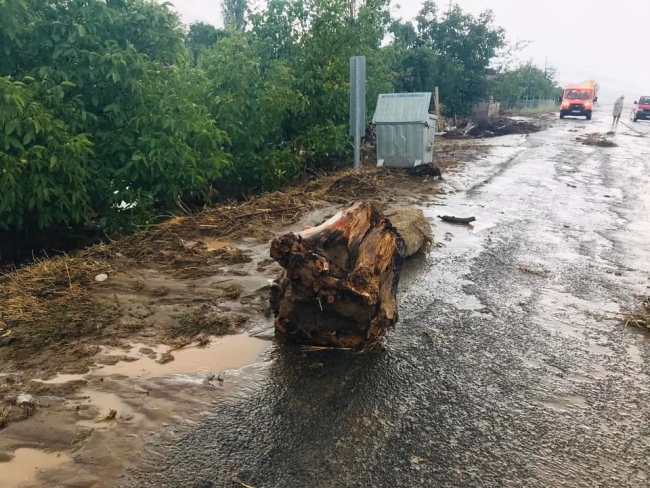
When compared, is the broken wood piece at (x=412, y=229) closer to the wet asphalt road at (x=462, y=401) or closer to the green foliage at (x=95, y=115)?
the wet asphalt road at (x=462, y=401)

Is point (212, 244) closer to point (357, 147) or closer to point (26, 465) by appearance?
point (26, 465)

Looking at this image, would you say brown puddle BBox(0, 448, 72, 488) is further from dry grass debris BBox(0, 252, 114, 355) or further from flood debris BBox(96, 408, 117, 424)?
dry grass debris BBox(0, 252, 114, 355)

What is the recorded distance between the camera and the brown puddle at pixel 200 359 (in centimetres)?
313

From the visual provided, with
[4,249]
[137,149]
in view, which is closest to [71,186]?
[137,149]

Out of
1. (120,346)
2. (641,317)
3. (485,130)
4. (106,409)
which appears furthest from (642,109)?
(106,409)

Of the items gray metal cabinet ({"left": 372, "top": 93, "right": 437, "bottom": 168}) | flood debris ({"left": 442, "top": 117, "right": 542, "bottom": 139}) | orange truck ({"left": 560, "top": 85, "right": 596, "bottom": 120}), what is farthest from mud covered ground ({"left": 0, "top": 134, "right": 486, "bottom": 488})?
orange truck ({"left": 560, "top": 85, "right": 596, "bottom": 120})

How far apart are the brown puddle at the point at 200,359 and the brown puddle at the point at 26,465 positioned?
749mm

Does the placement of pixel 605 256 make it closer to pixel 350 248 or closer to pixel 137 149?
pixel 350 248

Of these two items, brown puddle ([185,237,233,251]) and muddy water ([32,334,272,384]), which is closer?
muddy water ([32,334,272,384])

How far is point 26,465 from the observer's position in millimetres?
2271

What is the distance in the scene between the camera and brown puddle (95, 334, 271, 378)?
3.13 meters

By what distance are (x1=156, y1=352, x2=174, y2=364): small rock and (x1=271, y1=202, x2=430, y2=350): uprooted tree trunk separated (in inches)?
30.8

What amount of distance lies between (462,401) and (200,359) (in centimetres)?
174

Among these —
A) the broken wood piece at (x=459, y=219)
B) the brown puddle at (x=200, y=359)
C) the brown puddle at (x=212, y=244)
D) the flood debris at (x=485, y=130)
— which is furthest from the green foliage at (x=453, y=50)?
the brown puddle at (x=200, y=359)
